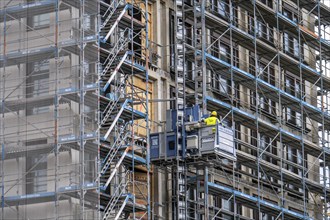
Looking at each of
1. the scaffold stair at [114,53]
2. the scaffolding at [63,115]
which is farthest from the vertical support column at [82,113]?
the scaffold stair at [114,53]

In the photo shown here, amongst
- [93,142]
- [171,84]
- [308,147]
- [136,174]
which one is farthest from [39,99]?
[308,147]

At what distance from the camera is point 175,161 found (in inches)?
2076

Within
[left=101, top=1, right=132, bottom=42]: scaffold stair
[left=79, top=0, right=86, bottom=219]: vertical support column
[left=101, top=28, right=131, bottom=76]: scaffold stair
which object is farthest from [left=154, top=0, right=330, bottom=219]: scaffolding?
[left=79, top=0, right=86, bottom=219]: vertical support column

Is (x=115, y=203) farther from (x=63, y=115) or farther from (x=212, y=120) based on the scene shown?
(x=212, y=120)

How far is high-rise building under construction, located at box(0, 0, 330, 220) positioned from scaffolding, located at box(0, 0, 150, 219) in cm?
5

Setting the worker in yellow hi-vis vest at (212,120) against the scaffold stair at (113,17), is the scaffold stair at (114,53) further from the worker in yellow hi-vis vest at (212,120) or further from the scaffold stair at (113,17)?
the worker in yellow hi-vis vest at (212,120)

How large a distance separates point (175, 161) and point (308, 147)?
36.3ft

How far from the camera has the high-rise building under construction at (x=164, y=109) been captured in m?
45.8

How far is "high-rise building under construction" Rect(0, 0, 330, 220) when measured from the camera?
150 ft

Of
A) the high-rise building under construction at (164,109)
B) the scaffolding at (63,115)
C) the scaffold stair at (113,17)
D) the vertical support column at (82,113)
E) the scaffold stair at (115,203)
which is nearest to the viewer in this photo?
the vertical support column at (82,113)

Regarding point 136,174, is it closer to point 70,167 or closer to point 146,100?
point 146,100

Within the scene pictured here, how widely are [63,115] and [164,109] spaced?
10.1 metres

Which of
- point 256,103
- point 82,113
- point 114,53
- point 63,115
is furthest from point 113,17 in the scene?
point 256,103

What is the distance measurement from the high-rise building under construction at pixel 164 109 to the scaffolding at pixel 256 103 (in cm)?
9
